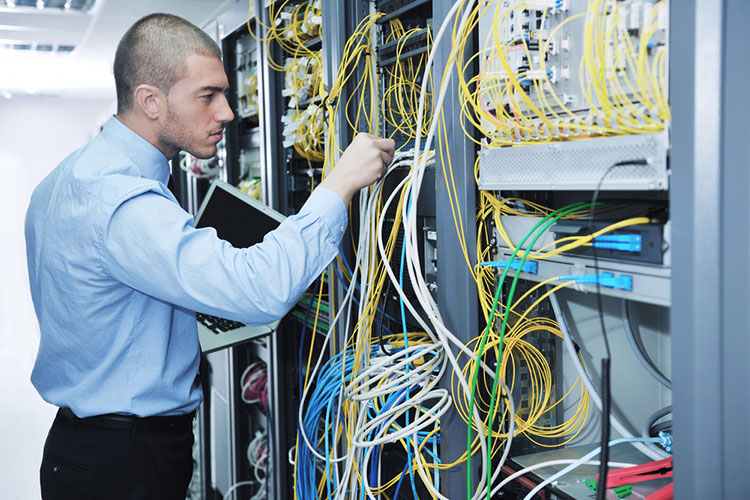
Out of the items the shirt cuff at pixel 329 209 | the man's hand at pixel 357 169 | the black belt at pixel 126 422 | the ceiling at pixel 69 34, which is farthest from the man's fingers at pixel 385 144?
the ceiling at pixel 69 34

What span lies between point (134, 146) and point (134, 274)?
34cm

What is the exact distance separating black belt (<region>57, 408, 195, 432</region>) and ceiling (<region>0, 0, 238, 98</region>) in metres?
1.60

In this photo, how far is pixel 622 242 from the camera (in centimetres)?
85

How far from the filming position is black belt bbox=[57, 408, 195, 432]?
4.41 ft

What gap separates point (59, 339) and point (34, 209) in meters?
0.29

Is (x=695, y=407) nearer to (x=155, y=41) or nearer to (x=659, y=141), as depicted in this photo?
(x=659, y=141)

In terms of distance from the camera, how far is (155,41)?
1.31 m

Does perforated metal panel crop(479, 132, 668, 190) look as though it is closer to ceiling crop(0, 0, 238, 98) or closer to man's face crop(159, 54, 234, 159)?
man's face crop(159, 54, 234, 159)

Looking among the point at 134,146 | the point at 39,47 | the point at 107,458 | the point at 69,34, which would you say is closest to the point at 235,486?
the point at 107,458

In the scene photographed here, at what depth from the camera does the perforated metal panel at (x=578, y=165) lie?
2.55ft

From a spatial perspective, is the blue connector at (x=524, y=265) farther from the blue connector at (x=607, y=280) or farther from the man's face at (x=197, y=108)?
the man's face at (x=197, y=108)

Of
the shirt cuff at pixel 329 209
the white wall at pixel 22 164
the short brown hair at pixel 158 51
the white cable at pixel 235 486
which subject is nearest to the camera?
the shirt cuff at pixel 329 209

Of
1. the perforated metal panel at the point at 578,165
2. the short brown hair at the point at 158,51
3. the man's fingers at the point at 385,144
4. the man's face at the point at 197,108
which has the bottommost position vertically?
the perforated metal panel at the point at 578,165

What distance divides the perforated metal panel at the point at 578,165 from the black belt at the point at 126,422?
0.86m
